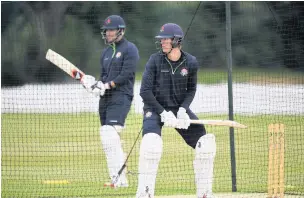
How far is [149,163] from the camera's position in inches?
314

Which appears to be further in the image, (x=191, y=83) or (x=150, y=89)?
(x=191, y=83)

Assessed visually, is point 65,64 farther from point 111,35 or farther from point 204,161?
point 204,161

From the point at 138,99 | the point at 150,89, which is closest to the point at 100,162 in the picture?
the point at 150,89

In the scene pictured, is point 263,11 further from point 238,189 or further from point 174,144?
point 238,189

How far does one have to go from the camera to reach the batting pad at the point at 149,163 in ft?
26.0

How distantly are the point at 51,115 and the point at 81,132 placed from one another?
99 centimetres

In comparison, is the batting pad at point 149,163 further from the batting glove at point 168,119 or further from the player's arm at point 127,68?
the player's arm at point 127,68

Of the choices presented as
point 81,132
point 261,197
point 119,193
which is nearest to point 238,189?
point 261,197

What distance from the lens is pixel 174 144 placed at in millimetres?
13656

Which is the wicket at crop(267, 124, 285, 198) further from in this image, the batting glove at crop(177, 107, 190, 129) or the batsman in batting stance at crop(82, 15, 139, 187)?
the batsman in batting stance at crop(82, 15, 139, 187)

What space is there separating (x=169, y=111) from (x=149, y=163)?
0.59 metres

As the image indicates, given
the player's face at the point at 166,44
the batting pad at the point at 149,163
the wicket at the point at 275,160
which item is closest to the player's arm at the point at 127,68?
the player's face at the point at 166,44

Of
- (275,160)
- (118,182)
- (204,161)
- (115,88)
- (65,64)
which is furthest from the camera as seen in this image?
(65,64)

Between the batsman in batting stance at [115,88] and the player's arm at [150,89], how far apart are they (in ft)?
5.53
